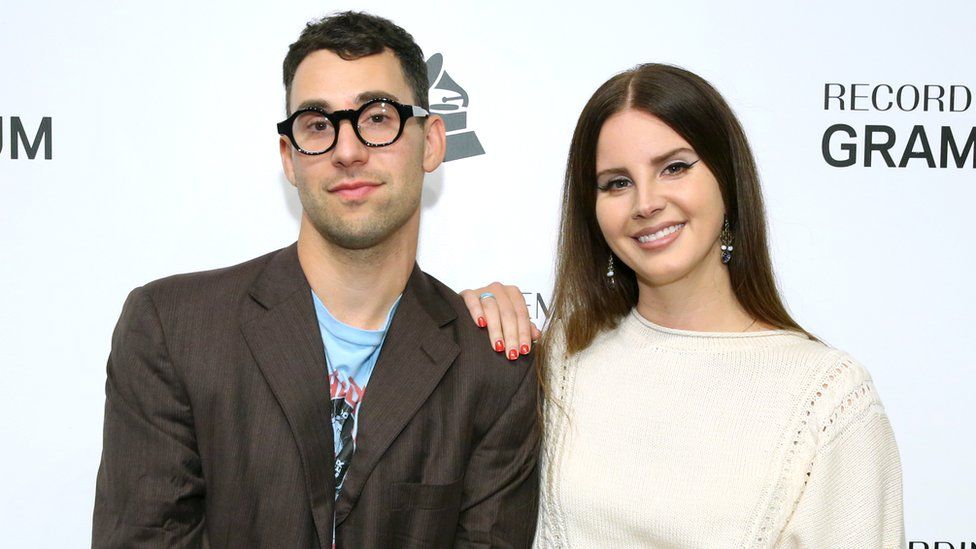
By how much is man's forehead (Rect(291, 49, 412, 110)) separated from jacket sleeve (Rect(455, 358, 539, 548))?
69 centimetres

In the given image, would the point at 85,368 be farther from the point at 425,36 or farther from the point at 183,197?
the point at 425,36

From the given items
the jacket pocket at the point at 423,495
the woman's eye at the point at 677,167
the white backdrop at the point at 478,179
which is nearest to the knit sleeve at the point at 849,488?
the woman's eye at the point at 677,167

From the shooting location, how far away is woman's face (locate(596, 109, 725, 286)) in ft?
5.34

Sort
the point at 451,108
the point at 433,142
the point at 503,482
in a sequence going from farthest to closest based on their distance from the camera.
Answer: the point at 451,108 < the point at 433,142 < the point at 503,482

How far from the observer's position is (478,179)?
7.34 feet

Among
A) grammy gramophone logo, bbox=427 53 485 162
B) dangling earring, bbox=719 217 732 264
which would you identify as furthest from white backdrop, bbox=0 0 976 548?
dangling earring, bbox=719 217 732 264

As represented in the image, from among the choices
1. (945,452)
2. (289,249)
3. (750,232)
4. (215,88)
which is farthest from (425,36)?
(945,452)

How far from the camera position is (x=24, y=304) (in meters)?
2.18

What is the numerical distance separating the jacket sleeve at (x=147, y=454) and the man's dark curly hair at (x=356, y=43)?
1.96 feet

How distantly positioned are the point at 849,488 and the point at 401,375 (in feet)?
2.88

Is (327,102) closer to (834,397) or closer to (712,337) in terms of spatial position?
(712,337)

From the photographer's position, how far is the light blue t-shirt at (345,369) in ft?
5.44

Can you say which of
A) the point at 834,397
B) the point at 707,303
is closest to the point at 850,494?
the point at 834,397

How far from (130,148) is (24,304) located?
50 centimetres
